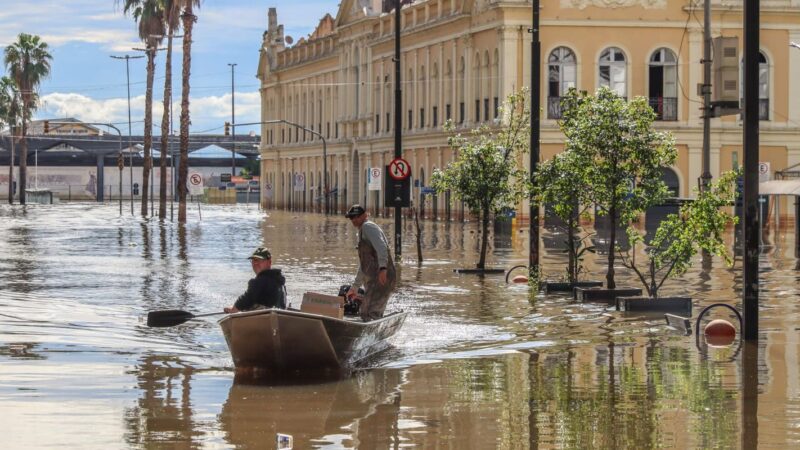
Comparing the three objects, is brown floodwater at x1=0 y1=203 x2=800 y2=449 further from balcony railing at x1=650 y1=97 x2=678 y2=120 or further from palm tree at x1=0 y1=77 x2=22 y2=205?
palm tree at x1=0 y1=77 x2=22 y2=205

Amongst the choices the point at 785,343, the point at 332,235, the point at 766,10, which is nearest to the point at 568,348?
the point at 785,343

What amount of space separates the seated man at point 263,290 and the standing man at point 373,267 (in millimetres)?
1293

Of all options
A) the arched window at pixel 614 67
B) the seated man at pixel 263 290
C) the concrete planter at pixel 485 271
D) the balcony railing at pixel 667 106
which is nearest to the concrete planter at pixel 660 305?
the seated man at pixel 263 290

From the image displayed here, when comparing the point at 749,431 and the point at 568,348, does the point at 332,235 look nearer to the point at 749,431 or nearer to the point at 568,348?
the point at 568,348

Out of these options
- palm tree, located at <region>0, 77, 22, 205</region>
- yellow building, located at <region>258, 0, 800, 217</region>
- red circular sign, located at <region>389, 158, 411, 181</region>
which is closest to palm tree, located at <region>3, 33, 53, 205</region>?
palm tree, located at <region>0, 77, 22, 205</region>

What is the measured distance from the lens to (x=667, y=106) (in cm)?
7306

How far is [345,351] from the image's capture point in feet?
54.6

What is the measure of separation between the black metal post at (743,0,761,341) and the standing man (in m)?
3.90

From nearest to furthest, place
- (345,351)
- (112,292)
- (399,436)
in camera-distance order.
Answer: (399,436), (345,351), (112,292)

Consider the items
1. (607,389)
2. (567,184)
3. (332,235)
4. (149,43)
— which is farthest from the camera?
(149,43)

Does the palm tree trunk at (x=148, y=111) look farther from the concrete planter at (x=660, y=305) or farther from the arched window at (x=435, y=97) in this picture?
the concrete planter at (x=660, y=305)

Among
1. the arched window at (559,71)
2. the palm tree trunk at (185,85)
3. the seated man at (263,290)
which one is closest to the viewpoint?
the seated man at (263,290)

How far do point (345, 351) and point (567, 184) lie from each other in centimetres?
1062

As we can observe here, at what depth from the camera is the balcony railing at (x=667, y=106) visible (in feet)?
239
